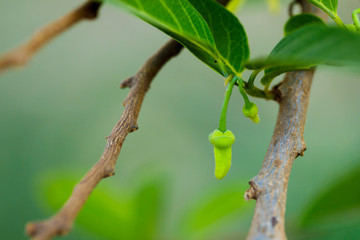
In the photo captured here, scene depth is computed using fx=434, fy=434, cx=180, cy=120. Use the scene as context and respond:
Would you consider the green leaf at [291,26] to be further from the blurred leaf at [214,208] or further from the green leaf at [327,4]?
the blurred leaf at [214,208]

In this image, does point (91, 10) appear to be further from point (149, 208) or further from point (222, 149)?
point (149, 208)

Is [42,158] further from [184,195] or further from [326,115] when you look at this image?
[326,115]

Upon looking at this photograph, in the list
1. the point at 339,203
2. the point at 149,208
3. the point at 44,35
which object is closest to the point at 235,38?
the point at 44,35

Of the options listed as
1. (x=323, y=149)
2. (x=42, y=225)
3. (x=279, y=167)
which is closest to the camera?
(x=42, y=225)

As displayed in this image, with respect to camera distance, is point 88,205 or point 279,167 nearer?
point 279,167

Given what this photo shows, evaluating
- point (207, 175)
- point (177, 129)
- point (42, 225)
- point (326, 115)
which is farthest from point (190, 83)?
point (42, 225)

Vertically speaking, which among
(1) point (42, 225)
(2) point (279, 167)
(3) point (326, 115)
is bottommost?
(1) point (42, 225)
